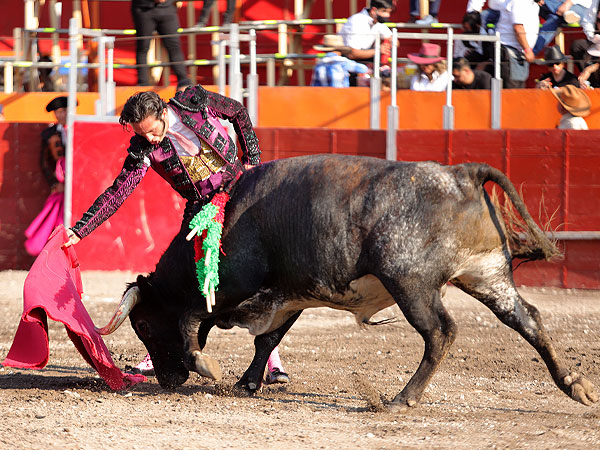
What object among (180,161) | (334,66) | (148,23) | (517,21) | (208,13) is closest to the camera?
(180,161)

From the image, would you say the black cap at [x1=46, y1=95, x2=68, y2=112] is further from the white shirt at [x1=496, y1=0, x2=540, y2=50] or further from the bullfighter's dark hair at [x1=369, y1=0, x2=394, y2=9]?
the white shirt at [x1=496, y1=0, x2=540, y2=50]

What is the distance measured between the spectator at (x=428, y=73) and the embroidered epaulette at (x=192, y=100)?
15.4 ft

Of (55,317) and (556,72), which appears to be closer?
(55,317)

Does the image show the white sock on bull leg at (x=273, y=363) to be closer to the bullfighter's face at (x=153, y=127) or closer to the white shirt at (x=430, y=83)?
the bullfighter's face at (x=153, y=127)

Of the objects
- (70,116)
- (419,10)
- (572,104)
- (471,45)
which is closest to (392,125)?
(471,45)

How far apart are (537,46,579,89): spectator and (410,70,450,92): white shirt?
87cm

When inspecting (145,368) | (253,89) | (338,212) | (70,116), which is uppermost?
(253,89)

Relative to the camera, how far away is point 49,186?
985 cm

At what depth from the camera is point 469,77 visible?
9375 mm

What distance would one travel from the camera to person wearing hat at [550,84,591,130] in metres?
9.16

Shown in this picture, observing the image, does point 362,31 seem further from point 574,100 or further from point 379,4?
point 574,100

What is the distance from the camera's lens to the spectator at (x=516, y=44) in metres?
9.38

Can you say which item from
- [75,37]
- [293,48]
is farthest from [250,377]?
[293,48]

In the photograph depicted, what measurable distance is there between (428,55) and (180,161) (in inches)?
193
